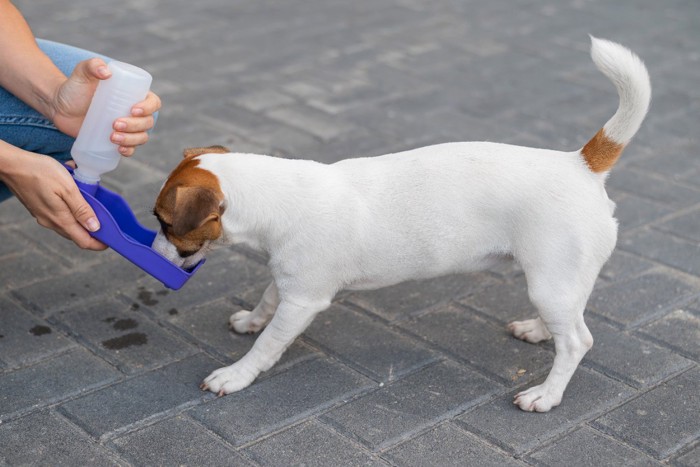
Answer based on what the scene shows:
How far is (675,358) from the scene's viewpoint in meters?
3.25

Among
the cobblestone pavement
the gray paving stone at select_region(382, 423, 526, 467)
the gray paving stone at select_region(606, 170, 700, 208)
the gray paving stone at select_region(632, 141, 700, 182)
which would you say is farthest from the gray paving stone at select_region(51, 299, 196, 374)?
the gray paving stone at select_region(632, 141, 700, 182)

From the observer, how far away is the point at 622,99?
290 centimetres

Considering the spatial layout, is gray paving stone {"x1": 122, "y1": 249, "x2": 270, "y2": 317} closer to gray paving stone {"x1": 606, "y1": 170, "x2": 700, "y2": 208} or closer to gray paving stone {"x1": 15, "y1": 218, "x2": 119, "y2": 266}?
gray paving stone {"x1": 15, "y1": 218, "x2": 119, "y2": 266}

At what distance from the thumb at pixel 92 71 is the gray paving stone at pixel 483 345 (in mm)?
1394

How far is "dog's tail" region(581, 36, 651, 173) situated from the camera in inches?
112

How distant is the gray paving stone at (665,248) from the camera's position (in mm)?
3896

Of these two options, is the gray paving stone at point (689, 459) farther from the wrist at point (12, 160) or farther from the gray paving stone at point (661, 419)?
the wrist at point (12, 160)

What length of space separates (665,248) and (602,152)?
1.29 metres

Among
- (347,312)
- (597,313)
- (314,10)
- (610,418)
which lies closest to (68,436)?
(347,312)

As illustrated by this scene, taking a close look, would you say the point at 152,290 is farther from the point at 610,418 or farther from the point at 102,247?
the point at 610,418

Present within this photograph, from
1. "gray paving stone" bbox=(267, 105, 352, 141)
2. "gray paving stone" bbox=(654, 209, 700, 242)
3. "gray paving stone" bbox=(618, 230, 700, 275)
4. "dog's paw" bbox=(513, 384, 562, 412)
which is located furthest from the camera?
"gray paving stone" bbox=(267, 105, 352, 141)

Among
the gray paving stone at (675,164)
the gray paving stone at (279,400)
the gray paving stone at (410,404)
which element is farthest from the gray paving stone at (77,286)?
the gray paving stone at (675,164)

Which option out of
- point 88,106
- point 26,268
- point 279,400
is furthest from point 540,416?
point 26,268

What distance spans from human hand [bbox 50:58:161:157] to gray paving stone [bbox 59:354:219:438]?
76cm
